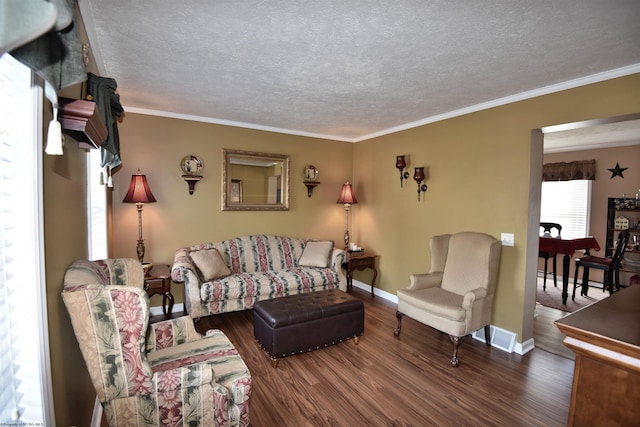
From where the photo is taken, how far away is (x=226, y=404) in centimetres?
161

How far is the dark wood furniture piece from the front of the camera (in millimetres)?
879

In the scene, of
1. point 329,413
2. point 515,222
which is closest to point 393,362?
point 329,413

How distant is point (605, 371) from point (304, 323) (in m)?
2.10

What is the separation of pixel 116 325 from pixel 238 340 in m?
1.91

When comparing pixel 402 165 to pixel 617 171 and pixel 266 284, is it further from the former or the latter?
pixel 617 171

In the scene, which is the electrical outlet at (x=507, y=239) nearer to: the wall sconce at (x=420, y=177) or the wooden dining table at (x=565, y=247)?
the wall sconce at (x=420, y=177)

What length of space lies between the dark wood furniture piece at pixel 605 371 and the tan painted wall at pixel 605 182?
5845mm

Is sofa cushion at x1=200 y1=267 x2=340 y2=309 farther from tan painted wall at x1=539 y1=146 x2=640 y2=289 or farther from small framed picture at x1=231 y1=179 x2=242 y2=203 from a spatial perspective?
tan painted wall at x1=539 y1=146 x2=640 y2=289

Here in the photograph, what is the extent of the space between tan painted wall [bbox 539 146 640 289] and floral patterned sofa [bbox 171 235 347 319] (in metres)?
4.90

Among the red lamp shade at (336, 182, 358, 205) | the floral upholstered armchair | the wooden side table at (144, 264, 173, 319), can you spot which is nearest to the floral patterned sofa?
the wooden side table at (144, 264, 173, 319)

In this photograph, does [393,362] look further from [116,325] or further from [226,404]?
[116,325]

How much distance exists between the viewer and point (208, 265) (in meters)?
3.48

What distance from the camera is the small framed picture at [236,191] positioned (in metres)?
4.18

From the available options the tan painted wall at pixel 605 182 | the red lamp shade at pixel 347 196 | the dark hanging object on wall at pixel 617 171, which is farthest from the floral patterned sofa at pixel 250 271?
the dark hanging object on wall at pixel 617 171
